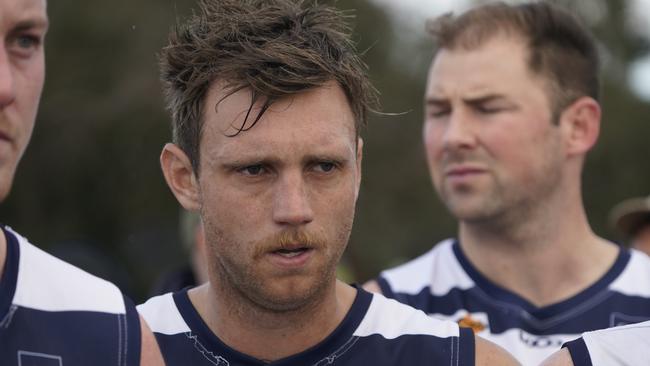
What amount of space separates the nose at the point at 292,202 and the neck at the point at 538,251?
69.9 inches

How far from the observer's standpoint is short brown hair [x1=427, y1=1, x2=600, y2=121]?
4973mm

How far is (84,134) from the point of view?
16.8m

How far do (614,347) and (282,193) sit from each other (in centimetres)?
105

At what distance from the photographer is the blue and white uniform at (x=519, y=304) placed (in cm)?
444

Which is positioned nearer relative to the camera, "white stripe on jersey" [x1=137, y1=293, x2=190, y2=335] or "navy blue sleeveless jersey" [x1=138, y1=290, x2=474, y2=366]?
"navy blue sleeveless jersey" [x1=138, y1=290, x2=474, y2=366]

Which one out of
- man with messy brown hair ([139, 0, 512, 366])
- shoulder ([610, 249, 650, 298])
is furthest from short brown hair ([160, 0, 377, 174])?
shoulder ([610, 249, 650, 298])

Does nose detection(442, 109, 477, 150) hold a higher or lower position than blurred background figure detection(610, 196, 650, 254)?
higher

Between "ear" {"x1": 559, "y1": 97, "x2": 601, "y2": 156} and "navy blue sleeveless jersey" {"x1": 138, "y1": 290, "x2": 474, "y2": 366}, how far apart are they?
182 cm

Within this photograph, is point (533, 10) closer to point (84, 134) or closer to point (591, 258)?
point (591, 258)

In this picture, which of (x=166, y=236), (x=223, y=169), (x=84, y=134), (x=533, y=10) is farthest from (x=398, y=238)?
(x=223, y=169)

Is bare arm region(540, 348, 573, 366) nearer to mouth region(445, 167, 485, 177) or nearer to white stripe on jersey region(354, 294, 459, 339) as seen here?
white stripe on jersey region(354, 294, 459, 339)

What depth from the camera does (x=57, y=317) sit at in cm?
271

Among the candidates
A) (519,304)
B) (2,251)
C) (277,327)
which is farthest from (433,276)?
(2,251)

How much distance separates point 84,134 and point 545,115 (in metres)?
12.9
